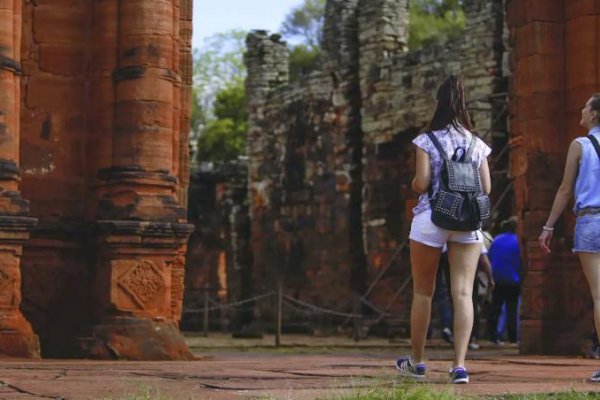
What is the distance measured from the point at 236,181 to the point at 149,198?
2718cm

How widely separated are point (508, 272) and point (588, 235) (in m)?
9.47

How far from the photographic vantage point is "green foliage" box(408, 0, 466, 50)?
61.0 m

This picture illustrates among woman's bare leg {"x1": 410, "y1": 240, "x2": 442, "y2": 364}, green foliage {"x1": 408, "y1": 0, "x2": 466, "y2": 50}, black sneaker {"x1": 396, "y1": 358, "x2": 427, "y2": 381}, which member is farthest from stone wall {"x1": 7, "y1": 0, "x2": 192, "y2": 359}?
green foliage {"x1": 408, "y1": 0, "x2": 466, "y2": 50}

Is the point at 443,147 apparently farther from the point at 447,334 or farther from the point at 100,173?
the point at 447,334

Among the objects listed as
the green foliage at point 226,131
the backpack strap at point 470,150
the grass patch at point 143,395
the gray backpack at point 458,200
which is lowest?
the grass patch at point 143,395

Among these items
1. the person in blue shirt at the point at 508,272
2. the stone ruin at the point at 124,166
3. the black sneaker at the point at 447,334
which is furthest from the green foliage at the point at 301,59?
the stone ruin at the point at 124,166

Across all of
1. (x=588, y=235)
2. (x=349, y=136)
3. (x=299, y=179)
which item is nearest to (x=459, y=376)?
(x=588, y=235)

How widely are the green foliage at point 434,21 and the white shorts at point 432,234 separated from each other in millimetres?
49263

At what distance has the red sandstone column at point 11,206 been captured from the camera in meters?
10.9

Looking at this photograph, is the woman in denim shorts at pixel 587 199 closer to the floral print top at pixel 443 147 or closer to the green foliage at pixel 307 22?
the floral print top at pixel 443 147

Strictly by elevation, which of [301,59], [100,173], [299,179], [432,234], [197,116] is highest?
[301,59]

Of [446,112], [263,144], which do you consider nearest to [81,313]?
[446,112]

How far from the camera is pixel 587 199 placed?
28.7ft

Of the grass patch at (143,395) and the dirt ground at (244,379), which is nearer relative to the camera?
the grass patch at (143,395)
